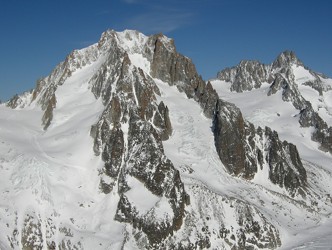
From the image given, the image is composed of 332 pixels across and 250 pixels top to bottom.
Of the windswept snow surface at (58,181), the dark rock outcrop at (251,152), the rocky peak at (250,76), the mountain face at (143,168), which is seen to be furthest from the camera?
the rocky peak at (250,76)

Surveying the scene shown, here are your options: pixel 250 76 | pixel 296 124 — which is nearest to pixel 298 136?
pixel 296 124

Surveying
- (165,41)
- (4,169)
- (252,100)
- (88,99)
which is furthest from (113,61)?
(252,100)

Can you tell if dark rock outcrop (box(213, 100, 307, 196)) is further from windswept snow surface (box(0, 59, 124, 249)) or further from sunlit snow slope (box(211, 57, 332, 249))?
windswept snow surface (box(0, 59, 124, 249))

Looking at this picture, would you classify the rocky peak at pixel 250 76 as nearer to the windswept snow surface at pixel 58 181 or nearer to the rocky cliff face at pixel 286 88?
the rocky cliff face at pixel 286 88

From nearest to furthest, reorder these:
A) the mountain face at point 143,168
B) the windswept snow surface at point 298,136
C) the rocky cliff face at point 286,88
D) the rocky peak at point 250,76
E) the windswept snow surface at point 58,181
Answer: the windswept snow surface at point 58,181
the mountain face at point 143,168
the windswept snow surface at point 298,136
the rocky cliff face at point 286,88
the rocky peak at point 250,76

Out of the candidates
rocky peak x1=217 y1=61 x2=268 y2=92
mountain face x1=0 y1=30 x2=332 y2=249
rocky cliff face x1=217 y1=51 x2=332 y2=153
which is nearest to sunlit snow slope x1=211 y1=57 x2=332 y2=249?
rocky cliff face x1=217 y1=51 x2=332 y2=153

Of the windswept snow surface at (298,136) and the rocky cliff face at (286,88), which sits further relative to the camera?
the rocky cliff face at (286,88)

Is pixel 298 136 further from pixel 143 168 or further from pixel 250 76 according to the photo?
pixel 143 168

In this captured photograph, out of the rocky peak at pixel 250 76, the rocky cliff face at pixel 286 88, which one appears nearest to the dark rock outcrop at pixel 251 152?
the rocky cliff face at pixel 286 88

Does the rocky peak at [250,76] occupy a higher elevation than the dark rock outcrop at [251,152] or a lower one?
higher
